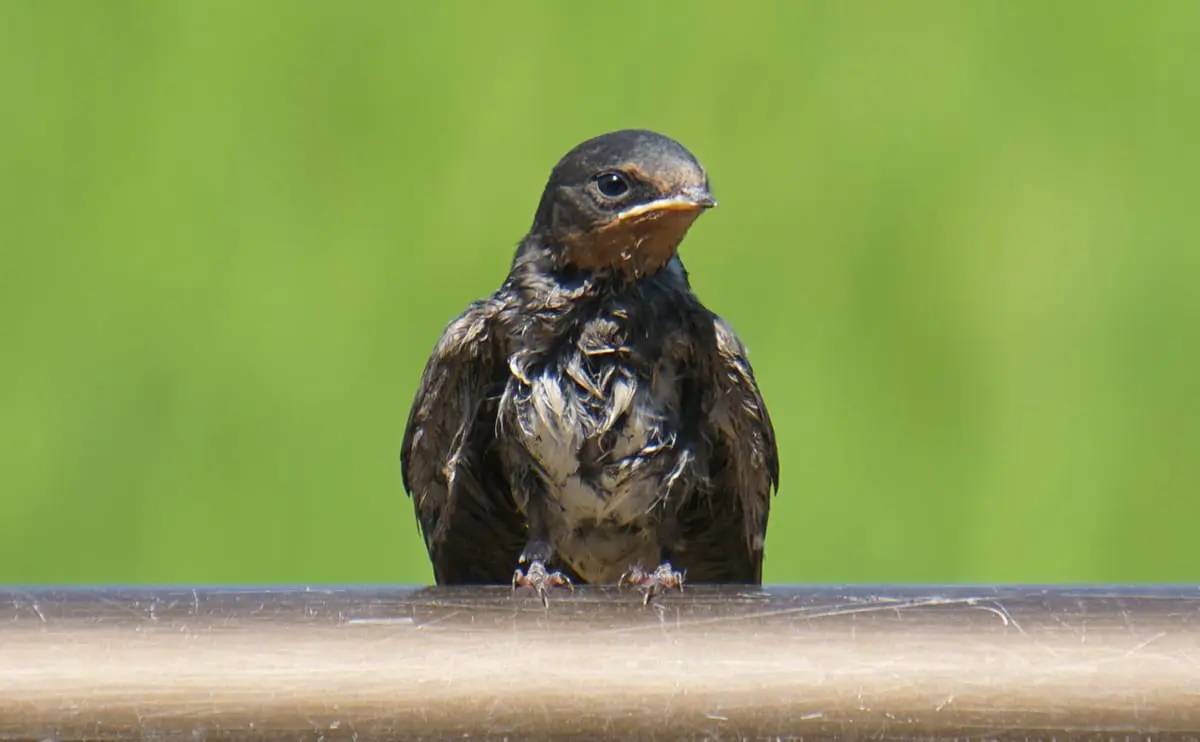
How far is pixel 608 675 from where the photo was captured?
6.00 ft

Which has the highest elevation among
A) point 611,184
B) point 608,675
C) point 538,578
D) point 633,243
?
point 611,184

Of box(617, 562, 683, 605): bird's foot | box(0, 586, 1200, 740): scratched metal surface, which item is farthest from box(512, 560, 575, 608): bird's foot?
box(0, 586, 1200, 740): scratched metal surface

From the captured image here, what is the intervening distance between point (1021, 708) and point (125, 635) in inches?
37.8

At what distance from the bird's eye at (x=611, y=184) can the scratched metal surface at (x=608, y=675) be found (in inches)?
44.9

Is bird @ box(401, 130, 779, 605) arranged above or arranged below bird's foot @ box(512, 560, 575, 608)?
above

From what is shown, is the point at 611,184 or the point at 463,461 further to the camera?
the point at 463,461

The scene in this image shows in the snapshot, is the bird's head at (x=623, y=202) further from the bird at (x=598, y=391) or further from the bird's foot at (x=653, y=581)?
the bird's foot at (x=653, y=581)

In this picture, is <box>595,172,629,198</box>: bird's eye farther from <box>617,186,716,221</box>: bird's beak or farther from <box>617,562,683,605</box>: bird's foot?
<box>617,562,683,605</box>: bird's foot

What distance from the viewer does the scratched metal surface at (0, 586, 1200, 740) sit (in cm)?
180

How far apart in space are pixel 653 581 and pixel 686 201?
675mm

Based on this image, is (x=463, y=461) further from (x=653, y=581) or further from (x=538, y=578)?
(x=653, y=581)

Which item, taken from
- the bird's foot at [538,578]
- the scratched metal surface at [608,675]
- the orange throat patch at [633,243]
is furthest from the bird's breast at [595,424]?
the scratched metal surface at [608,675]

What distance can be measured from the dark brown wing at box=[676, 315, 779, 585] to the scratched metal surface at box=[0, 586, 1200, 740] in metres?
1.12

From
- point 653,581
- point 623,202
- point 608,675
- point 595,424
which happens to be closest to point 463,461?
point 595,424
